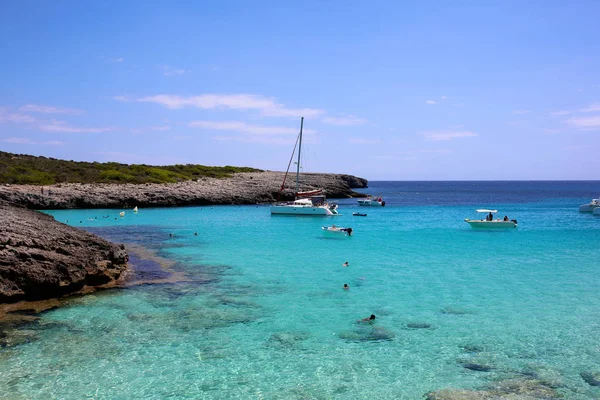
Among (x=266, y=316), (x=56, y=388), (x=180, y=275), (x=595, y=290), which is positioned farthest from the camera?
(x=180, y=275)

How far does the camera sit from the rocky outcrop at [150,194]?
226 feet

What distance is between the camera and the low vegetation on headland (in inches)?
3196

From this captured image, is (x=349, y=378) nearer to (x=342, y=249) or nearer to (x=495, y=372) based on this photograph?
(x=495, y=372)

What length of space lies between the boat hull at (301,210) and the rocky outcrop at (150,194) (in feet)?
66.2

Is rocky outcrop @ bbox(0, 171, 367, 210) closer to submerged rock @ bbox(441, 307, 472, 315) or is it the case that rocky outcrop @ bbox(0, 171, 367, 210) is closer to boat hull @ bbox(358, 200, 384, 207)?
boat hull @ bbox(358, 200, 384, 207)

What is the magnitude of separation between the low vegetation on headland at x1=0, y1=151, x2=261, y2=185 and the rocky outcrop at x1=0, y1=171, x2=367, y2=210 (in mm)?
7055

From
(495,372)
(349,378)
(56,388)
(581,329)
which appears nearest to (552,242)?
(581,329)

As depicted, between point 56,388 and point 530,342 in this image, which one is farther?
point 530,342

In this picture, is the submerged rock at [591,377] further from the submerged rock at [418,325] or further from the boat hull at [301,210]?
the boat hull at [301,210]

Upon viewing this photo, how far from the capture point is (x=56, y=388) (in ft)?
41.9

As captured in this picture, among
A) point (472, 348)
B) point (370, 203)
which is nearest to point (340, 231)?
point (472, 348)

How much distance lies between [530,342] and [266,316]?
9840mm

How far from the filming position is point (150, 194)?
7981cm

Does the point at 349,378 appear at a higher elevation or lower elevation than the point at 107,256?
lower
